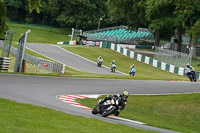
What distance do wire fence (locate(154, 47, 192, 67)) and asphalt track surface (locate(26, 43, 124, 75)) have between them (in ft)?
24.2

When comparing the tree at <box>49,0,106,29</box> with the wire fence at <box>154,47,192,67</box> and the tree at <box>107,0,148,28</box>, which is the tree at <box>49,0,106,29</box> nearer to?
the tree at <box>107,0,148,28</box>

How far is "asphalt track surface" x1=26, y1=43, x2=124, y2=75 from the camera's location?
48406 mm

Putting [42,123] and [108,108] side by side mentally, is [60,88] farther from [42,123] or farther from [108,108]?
[42,123]

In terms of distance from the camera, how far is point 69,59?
178 ft

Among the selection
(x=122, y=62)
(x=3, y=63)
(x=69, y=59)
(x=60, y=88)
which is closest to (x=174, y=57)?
(x=122, y=62)

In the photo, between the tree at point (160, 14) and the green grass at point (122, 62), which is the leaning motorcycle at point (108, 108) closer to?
the green grass at point (122, 62)

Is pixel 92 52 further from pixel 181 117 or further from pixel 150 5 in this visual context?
pixel 181 117

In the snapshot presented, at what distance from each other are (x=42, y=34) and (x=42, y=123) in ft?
248

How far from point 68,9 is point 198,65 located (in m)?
41.8

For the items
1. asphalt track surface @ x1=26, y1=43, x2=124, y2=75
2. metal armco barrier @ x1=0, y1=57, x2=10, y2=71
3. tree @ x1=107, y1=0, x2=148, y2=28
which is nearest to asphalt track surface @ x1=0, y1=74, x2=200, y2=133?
metal armco barrier @ x1=0, y1=57, x2=10, y2=71

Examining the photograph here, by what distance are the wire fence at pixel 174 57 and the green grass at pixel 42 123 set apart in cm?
3694

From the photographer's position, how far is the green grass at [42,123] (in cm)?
1123

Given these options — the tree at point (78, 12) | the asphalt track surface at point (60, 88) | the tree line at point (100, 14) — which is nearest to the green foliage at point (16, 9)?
the tree line at point (100, 14)

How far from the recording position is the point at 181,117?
20422 millimetres
